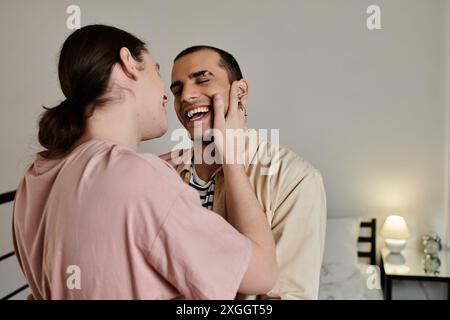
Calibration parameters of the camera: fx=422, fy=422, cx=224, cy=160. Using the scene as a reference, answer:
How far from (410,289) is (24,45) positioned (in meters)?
2.10

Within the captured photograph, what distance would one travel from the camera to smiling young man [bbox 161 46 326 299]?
0.86 meters

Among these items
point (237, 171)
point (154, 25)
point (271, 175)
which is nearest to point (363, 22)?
point (154, 25)

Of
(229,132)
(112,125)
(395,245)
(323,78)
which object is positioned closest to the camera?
(112,125)

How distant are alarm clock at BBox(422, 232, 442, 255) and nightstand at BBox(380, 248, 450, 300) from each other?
0.04m

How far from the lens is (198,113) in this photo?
0.97 m

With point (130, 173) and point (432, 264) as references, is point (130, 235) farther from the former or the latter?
point (432, 264)

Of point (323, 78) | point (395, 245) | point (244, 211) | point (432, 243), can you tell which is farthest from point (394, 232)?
point (244, 211)

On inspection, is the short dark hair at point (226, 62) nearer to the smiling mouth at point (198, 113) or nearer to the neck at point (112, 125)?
the smiling mouth at point (198, 113)

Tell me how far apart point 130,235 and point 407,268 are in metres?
1.88

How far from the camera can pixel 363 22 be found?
152 centimetres

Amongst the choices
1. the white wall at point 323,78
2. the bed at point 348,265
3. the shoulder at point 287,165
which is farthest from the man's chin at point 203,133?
the bed at point 348,265

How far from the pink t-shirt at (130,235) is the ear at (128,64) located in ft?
0.42
